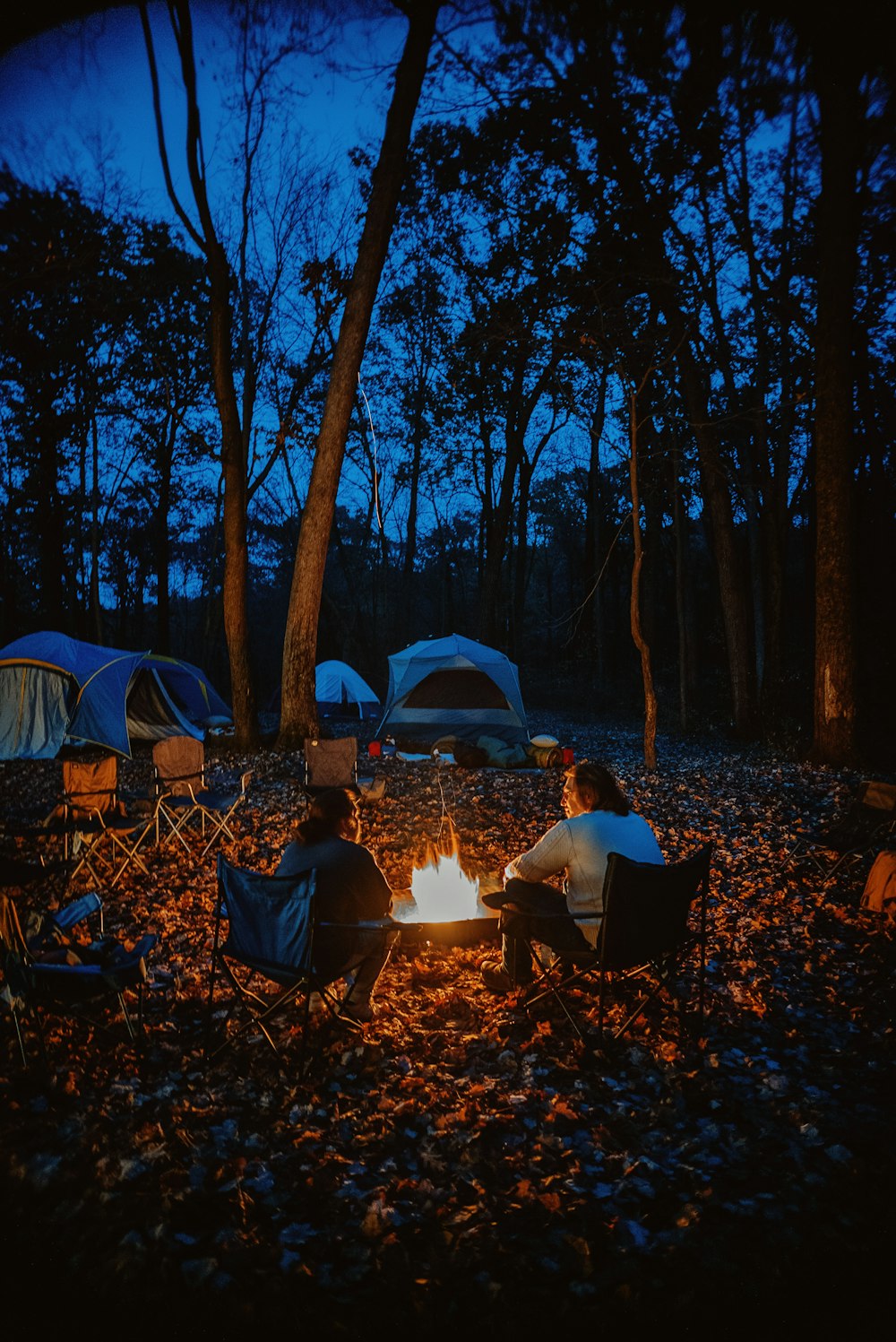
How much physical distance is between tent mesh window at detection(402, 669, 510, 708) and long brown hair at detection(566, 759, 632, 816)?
902 centimetres

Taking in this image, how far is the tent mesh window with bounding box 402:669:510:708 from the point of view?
41.8 feet

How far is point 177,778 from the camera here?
21.5ft

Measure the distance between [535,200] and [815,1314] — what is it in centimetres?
1521

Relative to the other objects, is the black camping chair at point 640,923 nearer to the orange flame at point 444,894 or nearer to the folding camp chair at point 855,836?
the orange flame at point 444,894

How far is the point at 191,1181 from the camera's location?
2475mm

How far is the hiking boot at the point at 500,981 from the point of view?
12.5ft

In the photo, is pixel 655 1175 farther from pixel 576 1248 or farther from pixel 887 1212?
pixel 887 1212

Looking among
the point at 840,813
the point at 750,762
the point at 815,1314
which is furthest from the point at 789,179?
the point at 815,1314

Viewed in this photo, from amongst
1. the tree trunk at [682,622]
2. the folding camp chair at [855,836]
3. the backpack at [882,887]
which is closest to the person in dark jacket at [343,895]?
the backpack at [882,887]

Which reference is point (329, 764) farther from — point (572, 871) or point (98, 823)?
point (572, 871)

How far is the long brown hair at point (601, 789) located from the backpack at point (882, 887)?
2272 mm

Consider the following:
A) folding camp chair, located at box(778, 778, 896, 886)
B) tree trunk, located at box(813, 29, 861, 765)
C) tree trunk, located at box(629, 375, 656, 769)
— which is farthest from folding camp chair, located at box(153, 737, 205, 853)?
tree trunk, located at box(813, 29, 861, 765)

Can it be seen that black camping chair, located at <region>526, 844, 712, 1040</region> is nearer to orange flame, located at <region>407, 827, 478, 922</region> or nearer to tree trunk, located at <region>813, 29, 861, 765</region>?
orange flame, located at <region>407, 827, 478, 922</region>

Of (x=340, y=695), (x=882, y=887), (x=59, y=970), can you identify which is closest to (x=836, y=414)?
(x=882, y=887)
